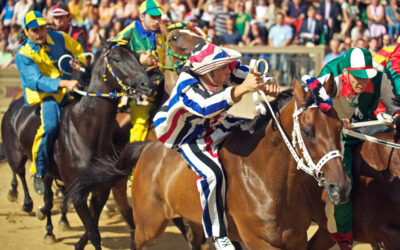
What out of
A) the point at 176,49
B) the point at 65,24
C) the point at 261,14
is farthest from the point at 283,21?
the point at 176,49

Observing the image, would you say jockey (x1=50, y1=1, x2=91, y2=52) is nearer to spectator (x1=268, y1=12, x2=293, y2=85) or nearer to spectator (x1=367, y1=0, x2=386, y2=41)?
spectator (x1=268, y1=12, x2=293, y2=85)

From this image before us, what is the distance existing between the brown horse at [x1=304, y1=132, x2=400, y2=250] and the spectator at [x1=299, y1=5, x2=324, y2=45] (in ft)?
27.5

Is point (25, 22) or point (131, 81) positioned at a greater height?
point (25, 22)

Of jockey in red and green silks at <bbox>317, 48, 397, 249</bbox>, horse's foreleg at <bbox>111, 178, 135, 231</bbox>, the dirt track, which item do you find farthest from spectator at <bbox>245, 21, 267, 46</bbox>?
jockey in red and green silks at <bbox>317, 48, 397, 249</bbox>

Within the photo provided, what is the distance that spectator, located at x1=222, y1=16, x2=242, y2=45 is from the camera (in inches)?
544

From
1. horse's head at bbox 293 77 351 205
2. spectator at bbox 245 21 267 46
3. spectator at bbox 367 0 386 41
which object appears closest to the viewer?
horse's head at bbox 293 77 351 205

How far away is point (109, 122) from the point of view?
6.57 metres

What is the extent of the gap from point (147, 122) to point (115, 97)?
1.01 metres

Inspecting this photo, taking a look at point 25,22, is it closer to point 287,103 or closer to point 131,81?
point 131,81

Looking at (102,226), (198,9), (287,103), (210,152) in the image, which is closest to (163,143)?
(210,152)

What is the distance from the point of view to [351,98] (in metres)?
5.01

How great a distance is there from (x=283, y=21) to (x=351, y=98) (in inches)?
348

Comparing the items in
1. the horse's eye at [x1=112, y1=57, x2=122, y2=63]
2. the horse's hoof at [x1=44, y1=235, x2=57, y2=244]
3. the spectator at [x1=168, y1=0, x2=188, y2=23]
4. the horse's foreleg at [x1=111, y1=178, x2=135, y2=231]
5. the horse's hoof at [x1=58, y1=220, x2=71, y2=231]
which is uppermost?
the horse's eye at [x1=112, y1=57, x2=122, y2=63]

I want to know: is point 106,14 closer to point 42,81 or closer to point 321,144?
point 42,81
